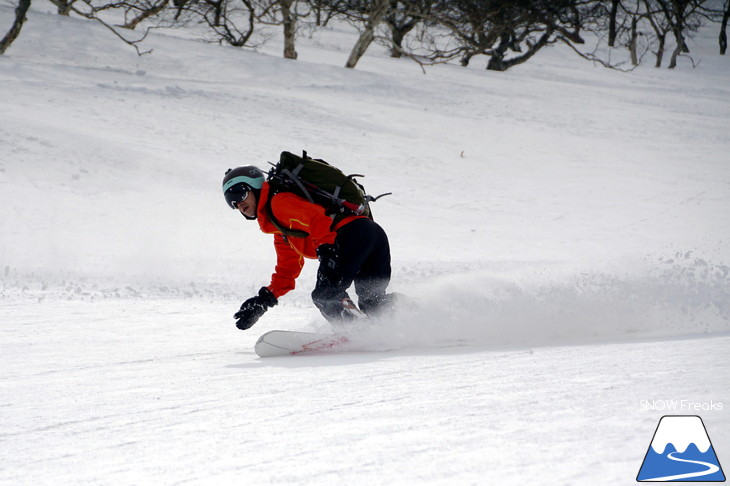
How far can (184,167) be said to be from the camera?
1079 cm

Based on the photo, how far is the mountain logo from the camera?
1633 millimetres

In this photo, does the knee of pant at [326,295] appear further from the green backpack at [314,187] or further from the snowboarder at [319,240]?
the green backpack at [314,187]

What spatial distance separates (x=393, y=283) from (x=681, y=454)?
4236mm

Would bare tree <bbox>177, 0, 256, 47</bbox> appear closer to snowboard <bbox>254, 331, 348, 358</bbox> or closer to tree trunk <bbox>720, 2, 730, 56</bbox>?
snowboard <bbox>254, 331, 348, 358</bbox>

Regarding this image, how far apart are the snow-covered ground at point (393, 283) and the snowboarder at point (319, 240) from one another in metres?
0.24

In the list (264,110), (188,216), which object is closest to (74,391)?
(188,216)

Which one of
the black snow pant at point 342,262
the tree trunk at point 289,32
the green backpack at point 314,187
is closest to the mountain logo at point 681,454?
the black snow pant at point 342,262

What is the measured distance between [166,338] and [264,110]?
9.97 metres

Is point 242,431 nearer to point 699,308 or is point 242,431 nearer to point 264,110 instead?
point 699,308

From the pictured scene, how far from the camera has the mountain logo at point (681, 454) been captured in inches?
64.3

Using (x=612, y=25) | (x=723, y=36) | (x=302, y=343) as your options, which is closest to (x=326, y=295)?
(x=302, y=343)

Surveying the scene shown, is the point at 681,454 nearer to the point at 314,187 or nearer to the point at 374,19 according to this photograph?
the point at 314,187

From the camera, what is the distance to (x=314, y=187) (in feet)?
12.6

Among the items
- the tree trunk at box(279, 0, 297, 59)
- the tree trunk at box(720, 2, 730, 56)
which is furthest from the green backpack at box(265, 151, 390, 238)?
the tree trunk at box(720, 2, 730, 56)
